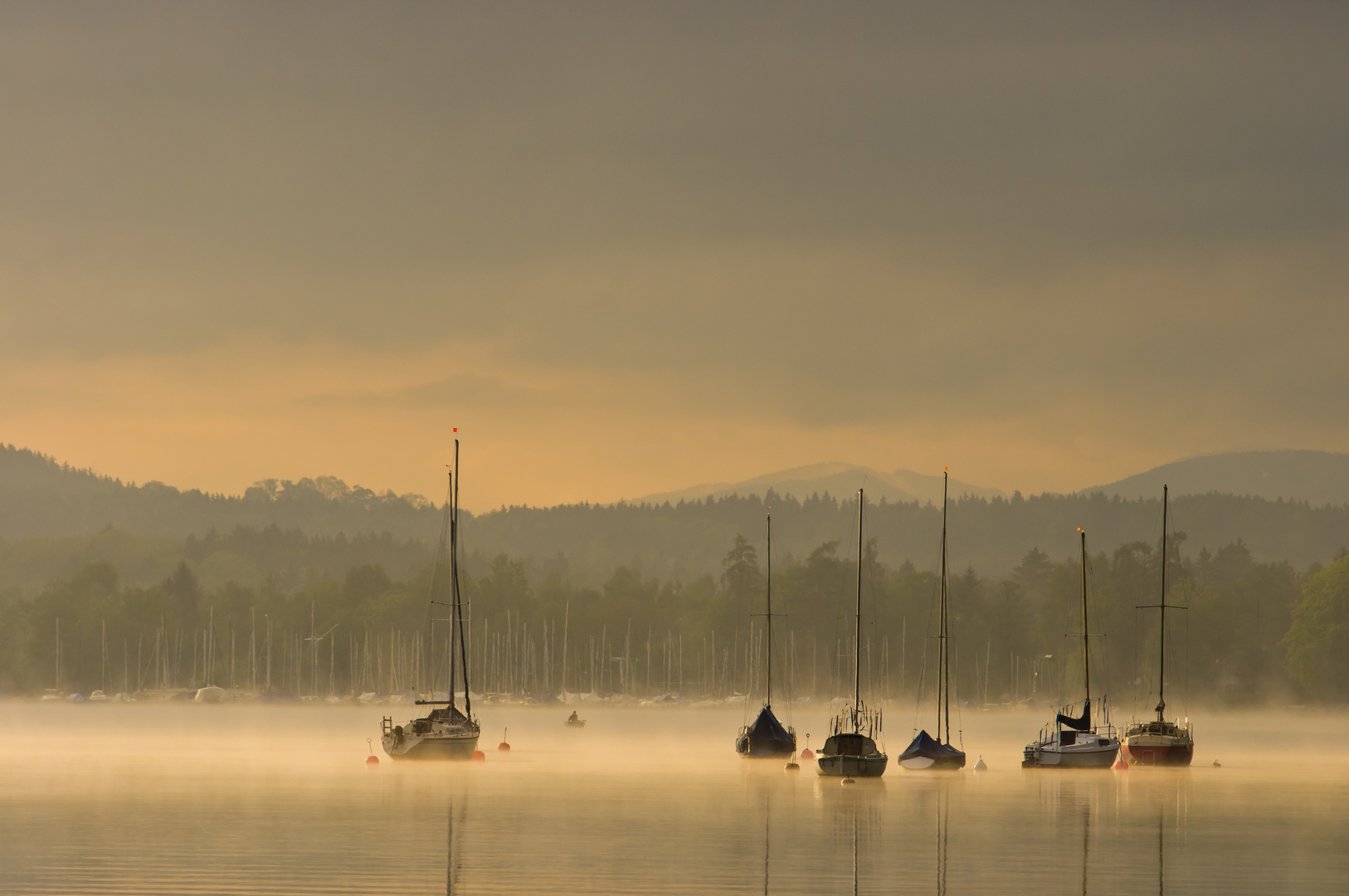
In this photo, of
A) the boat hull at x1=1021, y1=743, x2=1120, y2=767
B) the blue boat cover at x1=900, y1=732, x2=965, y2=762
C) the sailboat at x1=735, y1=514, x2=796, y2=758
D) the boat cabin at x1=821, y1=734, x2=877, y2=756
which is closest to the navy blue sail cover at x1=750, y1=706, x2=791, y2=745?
the sailboat at x1=735, y1=514, x2=796, y2=758

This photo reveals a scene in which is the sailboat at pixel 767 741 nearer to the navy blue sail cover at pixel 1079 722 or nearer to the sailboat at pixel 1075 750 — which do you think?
the sailboat at pixel 1075 750

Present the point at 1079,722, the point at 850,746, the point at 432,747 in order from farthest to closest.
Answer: the point at 1079,722, the point at 432,747, the point at 850,746

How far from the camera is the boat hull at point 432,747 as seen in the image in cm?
9081

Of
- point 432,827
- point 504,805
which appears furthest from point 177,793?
point 432,827

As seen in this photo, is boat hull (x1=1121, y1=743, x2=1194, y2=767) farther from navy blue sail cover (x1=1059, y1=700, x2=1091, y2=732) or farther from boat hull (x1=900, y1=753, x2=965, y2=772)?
boat hull (x1=900, y1=753, x2=965, y2=772)

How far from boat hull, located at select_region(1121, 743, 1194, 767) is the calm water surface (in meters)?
2.03

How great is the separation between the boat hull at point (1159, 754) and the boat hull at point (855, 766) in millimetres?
23262

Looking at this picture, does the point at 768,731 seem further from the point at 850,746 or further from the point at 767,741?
the point at 850,746

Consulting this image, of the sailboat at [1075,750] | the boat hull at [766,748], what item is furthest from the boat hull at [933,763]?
the boat hull at [766,748]

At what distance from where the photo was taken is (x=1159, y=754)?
96625 mm

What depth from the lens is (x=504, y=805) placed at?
61.7 meters

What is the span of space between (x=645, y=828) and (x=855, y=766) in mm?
27356

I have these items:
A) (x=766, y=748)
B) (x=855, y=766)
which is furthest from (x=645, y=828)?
(x=766, y=748)

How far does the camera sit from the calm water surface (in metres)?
40.5
